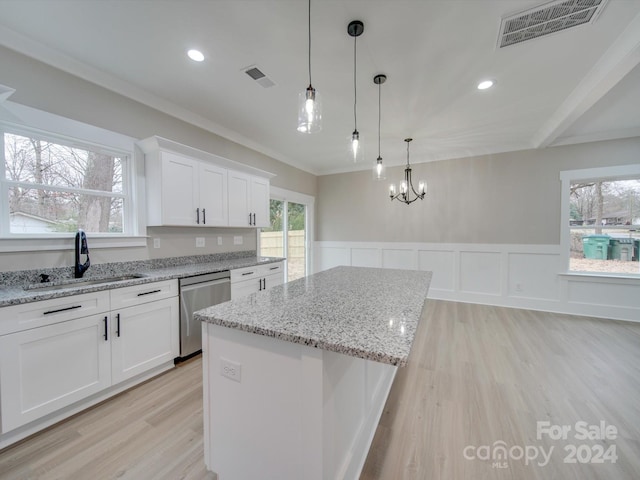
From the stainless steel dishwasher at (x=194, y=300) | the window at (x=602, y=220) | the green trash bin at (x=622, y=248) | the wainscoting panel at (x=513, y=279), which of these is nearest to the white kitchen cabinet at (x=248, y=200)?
the stainless steel dishwasher at (x=194, y=300)

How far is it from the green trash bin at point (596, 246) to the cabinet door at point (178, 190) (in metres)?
5.60

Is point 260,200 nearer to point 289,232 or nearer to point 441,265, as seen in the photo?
point 289,232

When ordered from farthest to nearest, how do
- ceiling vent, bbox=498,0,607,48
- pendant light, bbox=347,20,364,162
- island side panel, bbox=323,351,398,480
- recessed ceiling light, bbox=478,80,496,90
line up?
recessed ceiling light, bbox=478,80,496,90 < pendant light, bbox=347,20,364,162 < ceiling vent, bbox=498,0,607,48 < island side panel, bbox=323,351,398,480

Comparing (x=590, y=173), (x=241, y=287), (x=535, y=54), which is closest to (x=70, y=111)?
(x=241, y=287)

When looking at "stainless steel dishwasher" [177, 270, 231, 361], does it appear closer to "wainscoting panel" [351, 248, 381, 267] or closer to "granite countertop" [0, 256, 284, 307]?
"granite countertop" [0, 256, 284, 307]

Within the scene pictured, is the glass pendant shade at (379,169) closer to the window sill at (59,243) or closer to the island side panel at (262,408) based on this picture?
the island side panel at (262,408)

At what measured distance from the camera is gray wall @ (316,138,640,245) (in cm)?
393

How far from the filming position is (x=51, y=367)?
1.68m

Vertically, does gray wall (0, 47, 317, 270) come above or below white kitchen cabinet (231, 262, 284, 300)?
above

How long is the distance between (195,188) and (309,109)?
6.33ft

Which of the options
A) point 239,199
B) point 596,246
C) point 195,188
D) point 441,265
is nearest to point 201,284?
point 195,188

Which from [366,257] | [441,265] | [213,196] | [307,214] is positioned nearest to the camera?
[213,196]

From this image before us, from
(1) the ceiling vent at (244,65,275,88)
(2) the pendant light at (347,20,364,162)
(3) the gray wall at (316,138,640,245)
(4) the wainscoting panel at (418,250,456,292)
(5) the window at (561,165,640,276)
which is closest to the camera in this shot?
(2) the pendant light at (347,20,364,162)

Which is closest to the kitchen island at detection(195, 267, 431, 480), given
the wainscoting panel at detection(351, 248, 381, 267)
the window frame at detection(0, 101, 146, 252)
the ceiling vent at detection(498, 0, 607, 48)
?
the window frame at detection(0, 101, 146, 252)
